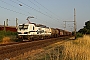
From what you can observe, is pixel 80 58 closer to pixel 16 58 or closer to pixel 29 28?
pixel 16 58

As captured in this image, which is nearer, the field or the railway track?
the field

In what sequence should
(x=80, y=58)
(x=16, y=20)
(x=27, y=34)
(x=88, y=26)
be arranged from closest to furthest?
(x=80, y=58), (x=27, y=34), (x=16, y=20), (x=88, y=26)

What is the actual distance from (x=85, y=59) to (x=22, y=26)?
2528cm

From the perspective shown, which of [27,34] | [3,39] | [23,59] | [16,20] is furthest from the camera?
[16,20]

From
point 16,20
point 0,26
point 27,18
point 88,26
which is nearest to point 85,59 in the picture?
point 27,18

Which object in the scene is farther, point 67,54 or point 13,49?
point 13,49

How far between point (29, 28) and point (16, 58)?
2185cm

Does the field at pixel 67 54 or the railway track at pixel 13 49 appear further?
the railway track at pixel 13 49

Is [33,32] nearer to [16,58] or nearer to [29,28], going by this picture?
[29,28]

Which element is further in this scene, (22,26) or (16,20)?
(16,20)

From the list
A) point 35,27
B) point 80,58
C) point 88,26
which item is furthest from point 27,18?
point 88,26

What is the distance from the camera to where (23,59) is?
12391mm

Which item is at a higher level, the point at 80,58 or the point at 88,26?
the point at 88,26

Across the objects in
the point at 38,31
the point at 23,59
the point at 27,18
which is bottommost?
the point at 23,59
